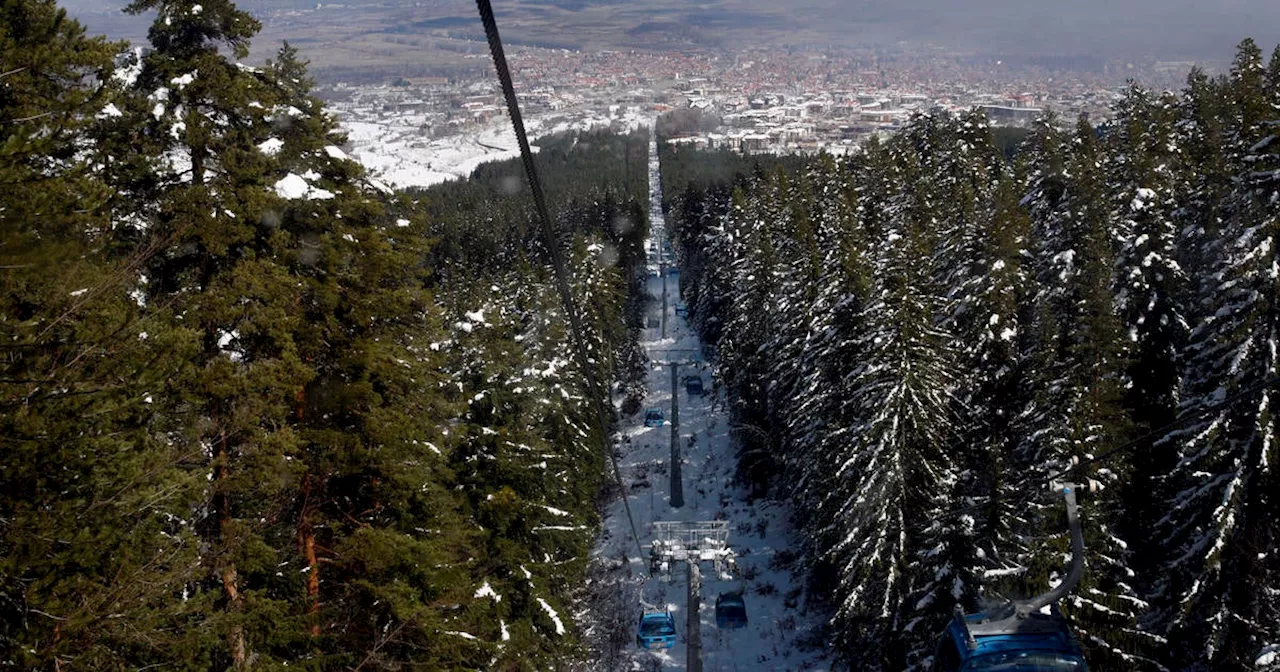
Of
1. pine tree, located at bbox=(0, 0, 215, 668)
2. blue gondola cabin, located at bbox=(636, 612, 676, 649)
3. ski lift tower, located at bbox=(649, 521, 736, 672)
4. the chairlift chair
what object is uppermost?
pine tree, located at bbox=(0, 0, 215, 668)

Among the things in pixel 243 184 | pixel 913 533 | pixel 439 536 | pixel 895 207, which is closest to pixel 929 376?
pixel 913 533

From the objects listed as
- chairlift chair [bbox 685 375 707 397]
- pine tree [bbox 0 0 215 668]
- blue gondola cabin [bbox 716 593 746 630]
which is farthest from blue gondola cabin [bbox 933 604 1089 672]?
chairlift chair [bbox 685 375 707 397]

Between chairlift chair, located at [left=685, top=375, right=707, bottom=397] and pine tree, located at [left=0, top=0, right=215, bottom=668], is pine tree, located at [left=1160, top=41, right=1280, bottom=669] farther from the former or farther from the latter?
chairlift chair, located at [left=685, top=375, right=707, bottom=397]

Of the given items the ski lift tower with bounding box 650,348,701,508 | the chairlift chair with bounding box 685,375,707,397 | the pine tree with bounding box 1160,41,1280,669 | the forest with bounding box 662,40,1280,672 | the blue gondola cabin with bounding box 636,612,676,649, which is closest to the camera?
the pine tree with bounding box 1160,41,1280,669

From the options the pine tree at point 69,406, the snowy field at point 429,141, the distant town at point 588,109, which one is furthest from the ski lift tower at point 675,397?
the pine tree at point 69,406

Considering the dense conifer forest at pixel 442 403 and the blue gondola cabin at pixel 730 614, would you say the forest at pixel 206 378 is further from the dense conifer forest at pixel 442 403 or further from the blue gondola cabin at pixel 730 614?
the blue gondola cabin at pixel 730 614

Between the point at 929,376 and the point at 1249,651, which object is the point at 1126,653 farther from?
the point at 929,376
